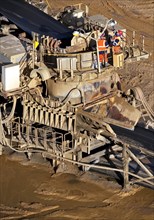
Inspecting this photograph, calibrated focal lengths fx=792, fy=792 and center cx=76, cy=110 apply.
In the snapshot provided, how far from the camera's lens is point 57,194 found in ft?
85.3

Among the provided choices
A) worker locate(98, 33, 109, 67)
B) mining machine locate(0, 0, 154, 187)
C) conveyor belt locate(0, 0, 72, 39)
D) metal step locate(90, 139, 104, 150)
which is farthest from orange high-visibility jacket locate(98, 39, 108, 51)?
metal step locate(90, 139, 104, 150)

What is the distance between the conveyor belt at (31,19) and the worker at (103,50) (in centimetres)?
177

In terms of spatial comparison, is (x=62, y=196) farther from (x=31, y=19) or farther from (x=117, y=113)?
(x=31, y=19)

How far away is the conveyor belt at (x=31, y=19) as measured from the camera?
92.4ft

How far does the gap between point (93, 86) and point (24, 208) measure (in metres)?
4.67

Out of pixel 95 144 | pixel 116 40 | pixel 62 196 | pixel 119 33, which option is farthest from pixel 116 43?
pixel 62 196

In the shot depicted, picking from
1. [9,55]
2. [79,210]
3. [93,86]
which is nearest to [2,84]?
[9,55]

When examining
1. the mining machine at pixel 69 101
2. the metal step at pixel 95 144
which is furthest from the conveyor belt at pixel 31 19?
the metal step at pixel 95 144

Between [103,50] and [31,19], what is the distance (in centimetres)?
417

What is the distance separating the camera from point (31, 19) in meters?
29.3

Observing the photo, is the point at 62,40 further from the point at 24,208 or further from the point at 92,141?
the point at 24,208

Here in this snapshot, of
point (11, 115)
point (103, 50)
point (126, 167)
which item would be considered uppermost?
point (103, 50)

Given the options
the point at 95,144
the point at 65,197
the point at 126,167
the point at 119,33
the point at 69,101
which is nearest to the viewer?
the point at 126,167

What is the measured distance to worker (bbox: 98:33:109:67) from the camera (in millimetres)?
26261
